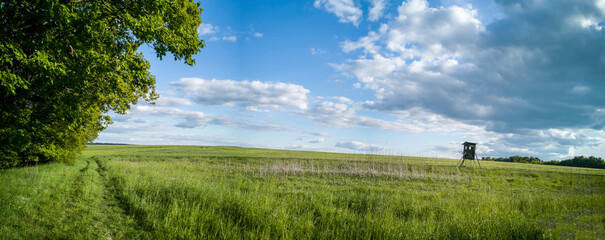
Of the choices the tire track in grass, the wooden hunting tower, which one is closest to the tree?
the tire track in grass

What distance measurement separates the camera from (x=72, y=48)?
35.2 feet

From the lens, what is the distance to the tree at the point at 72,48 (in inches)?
372

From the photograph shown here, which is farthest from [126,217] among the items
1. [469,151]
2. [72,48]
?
[469,151]

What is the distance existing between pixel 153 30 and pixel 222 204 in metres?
6.54

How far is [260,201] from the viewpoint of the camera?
878 cm

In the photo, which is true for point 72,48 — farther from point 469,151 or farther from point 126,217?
point 469,151

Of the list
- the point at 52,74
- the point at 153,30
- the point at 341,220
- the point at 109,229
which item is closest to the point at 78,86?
the point at 52,74

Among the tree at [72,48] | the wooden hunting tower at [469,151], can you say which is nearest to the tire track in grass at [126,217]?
the tree at [72,48]

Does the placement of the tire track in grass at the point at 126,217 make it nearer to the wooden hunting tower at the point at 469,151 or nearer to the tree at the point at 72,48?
the tree at the point at 72,48

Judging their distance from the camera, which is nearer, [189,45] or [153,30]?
[153,30]

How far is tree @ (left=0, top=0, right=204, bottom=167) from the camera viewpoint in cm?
944

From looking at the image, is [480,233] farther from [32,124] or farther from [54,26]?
[32,124]

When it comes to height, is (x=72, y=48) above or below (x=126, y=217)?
above

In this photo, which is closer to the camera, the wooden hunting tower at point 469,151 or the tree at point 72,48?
the tree at point 72,48
